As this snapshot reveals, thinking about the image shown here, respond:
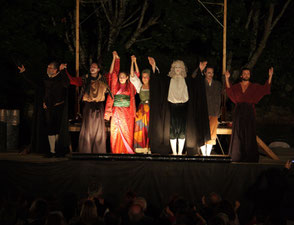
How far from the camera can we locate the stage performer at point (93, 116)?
9086 millimetres

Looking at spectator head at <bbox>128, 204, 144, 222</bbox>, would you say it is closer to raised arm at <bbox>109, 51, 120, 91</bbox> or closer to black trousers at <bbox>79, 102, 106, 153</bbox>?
black trousers at <bbox>79, 102, 106, 153</bbox>

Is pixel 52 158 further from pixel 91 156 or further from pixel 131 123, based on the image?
pixel 131 123

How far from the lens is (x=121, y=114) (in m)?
9.14

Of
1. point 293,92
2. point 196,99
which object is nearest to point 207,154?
point 196,99

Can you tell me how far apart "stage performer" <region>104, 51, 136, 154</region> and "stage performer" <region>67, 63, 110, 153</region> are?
16cm

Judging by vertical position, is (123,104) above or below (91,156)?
above

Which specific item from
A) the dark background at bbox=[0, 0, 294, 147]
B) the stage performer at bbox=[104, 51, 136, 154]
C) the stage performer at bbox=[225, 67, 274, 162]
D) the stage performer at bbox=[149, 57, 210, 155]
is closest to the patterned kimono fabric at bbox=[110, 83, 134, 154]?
the stage performer at bbox=[104, 51, 136, 154]

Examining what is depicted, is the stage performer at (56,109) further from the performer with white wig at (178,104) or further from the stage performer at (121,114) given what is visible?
the performer with white wig at (178,104)

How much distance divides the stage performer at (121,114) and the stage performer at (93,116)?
0.16 meters

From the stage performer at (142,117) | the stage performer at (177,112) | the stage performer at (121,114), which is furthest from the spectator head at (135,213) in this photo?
the stage performer at (142,117)

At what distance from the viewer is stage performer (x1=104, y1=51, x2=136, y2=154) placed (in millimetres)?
9141

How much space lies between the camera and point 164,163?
8.39 meters

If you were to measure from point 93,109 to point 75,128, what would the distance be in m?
0.64

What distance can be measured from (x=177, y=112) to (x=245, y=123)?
1195 millimetres
